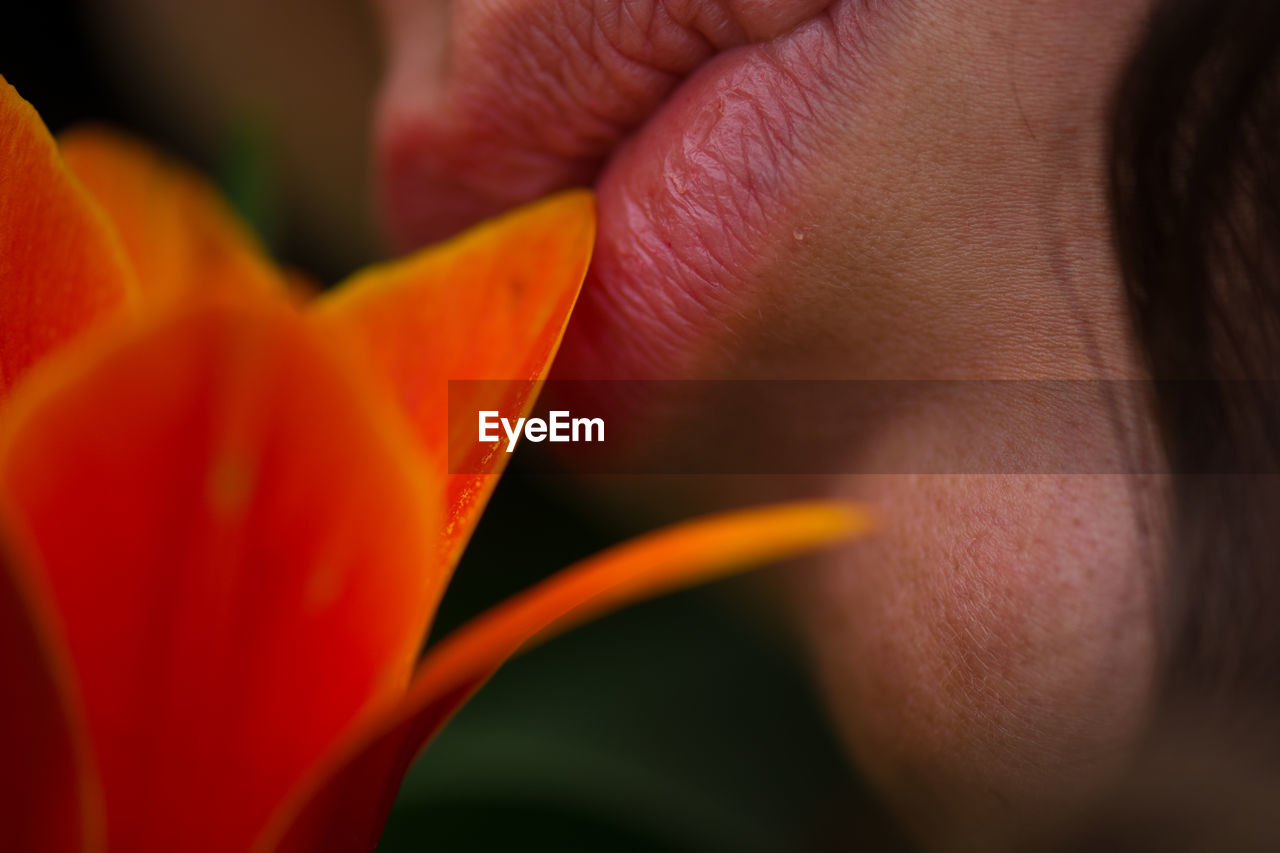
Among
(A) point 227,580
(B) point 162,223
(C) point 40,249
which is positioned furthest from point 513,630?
(B) point 162,223

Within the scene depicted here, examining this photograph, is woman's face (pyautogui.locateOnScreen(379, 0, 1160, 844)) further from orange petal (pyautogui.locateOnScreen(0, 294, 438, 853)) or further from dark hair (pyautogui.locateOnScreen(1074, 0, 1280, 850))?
orange petal (pyautogui.locateOnScreen(0, 294, 438, 853))

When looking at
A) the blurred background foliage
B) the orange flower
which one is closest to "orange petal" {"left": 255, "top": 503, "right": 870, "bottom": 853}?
the orange flower

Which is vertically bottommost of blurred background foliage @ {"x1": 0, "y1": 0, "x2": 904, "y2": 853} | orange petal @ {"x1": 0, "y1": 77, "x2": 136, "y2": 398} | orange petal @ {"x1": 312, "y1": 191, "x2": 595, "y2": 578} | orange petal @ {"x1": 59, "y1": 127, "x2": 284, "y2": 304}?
blurred background foliage @ {"x1": 0, "y1": 0, "x2": 904, "y2": 853}

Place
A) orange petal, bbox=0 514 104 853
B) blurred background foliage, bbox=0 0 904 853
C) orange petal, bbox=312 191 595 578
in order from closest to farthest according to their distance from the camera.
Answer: orange petal, bbox=0 514 104 853, orange petal, bbox=312 191 595 578, blurred background foliage, bbox=0 0 904 853

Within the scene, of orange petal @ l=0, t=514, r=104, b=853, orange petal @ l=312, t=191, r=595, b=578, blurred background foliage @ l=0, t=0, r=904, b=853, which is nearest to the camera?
orange petal @ l=0, t=514, r=104, b=853

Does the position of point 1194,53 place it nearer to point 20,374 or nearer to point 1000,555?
point 1000,555

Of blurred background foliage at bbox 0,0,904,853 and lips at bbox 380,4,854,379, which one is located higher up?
lips at bbox 380,4,854,379
